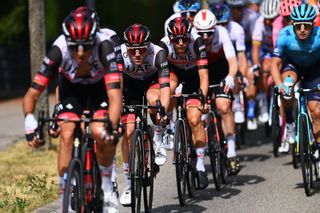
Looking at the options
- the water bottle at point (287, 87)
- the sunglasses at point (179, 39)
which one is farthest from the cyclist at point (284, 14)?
the sunglasses at point (179, 39)

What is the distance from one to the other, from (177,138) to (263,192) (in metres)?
1.35

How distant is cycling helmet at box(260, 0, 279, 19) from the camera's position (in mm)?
15703

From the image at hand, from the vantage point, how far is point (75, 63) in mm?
8148

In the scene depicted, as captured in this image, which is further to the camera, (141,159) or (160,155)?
(160,155)

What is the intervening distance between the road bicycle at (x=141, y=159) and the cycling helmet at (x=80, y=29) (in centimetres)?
164

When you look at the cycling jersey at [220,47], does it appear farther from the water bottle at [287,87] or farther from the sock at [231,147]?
the water bottle at [287,87]

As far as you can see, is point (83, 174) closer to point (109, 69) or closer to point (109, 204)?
point (109, 204)

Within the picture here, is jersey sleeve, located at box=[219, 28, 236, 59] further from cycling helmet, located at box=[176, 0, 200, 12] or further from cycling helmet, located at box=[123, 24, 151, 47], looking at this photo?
cycling helmet, located at box=[123, 24, 151, 47]

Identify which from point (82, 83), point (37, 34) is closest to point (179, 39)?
point (82, 83)

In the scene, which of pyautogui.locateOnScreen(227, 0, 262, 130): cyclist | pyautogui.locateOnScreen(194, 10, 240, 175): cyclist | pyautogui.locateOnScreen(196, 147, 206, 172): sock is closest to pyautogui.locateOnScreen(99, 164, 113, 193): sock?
pyautogui.locateOnScreen(196, 147, 206, 172): sock

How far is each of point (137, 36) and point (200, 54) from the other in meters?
1.38

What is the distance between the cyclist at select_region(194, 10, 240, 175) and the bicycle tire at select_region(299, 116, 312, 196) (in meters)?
1.13

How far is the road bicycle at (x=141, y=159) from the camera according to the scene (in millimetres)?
9188

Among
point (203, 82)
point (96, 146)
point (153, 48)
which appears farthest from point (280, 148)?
point (96, 146)
